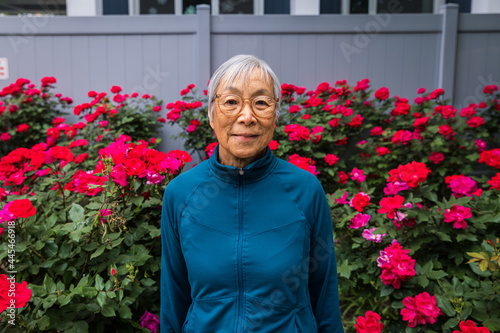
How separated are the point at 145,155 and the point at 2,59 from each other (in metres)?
4.13

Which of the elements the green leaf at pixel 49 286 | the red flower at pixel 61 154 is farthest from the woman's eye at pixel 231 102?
the red flower at pixel 61 154

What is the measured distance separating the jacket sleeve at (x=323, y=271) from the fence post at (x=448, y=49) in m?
4.18

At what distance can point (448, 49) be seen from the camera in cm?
444

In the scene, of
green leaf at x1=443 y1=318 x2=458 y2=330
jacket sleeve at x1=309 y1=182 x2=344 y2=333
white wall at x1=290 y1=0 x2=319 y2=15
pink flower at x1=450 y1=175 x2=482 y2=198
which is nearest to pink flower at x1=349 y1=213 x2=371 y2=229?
pink flower at x1=450 y1=175 x2=482 y2=198

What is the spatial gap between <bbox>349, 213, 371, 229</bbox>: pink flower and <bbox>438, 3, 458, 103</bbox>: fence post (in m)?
3.35

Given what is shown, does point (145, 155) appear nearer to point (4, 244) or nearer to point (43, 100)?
point (4, 244)

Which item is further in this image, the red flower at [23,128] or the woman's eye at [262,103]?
the red flower at [23,128]

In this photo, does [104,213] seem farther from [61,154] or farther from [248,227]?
[248,227]

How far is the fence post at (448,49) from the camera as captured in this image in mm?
4379

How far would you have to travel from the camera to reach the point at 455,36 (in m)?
4.42

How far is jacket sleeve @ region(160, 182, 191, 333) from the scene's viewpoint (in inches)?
45.1

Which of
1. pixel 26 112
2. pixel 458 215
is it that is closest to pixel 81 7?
pixel 26 112

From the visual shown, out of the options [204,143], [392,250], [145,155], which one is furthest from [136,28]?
[392,250]

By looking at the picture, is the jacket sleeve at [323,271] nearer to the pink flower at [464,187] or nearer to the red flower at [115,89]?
the pink flower at [464,187]
